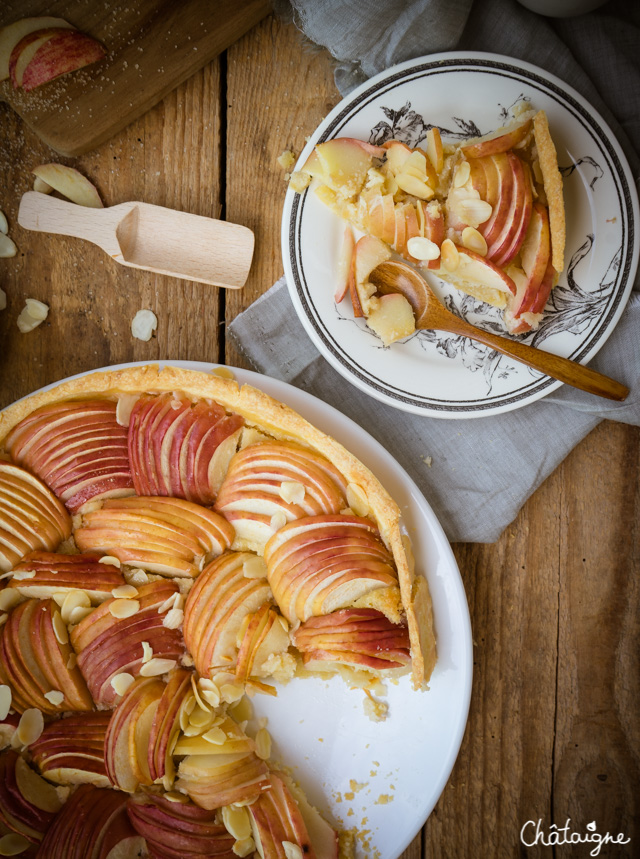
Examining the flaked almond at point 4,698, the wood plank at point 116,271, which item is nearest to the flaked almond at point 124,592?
the flaked almond at point 4,698

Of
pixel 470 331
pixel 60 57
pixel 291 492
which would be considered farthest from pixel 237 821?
pixel 60 57

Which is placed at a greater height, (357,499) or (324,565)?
(357,499)

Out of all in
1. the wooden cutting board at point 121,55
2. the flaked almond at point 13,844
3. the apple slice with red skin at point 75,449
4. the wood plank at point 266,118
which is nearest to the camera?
the flaked almond at point 13,844

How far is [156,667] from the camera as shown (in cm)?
160

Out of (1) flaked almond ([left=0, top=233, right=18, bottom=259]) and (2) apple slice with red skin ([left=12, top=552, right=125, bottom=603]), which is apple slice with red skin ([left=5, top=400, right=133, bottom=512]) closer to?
(2) apple slice with red skin ([left=12, top=552, right=125, bottom=603])

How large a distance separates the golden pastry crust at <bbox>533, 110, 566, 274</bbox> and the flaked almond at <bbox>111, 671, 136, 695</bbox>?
1614 mm

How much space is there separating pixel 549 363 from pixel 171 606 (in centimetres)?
125

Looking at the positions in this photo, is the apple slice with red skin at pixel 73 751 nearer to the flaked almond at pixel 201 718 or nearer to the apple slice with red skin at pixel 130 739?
the apple slice with red skin at pixel 130 739

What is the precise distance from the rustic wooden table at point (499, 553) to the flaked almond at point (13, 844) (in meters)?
1.19

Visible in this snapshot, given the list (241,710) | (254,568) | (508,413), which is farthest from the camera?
(508,413)

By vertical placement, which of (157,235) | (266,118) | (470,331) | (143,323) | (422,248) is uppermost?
(266,118)

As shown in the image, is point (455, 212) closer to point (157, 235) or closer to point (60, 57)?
point (157, 235)

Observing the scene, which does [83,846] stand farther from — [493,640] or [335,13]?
[335,13]

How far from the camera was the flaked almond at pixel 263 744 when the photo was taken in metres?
1.68
